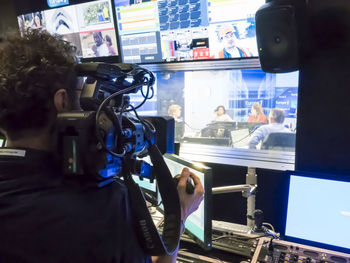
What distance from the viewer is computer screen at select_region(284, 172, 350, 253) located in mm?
1255

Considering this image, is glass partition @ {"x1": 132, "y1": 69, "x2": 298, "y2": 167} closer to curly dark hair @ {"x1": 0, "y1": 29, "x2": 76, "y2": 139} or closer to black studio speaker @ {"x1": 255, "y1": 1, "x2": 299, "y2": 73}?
black studio speaker @ {"x1": 255, "y1": 1, "x2": 299, "y2": 73}

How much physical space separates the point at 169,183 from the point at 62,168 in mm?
323

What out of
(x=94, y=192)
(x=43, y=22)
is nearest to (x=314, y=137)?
(x=94, y=192)

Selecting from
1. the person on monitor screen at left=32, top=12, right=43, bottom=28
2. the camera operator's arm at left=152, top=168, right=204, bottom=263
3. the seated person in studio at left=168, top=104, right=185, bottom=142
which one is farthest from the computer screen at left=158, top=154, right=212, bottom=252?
the person on monitor screen at left=32, top=12, right=43, bottom=28

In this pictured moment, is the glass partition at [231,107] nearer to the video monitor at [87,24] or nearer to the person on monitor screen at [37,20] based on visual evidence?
the video monitor at [87,24]

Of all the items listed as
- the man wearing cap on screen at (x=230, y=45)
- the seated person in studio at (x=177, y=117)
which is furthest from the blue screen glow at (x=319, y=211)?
the seated person in studio at (x=177, y=117)

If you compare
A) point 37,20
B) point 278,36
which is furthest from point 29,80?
point 37,20

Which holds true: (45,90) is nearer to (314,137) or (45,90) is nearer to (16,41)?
(16,41)

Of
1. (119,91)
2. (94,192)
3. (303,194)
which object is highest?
(119,91)

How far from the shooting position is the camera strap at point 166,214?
30.0 inches

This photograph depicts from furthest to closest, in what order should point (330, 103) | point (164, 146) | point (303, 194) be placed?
point (330, 103) → point (303, 194) → point (164, 146)

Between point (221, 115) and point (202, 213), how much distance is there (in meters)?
1.20

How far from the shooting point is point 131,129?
79 cm

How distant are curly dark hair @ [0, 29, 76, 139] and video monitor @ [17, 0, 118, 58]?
1.68m
